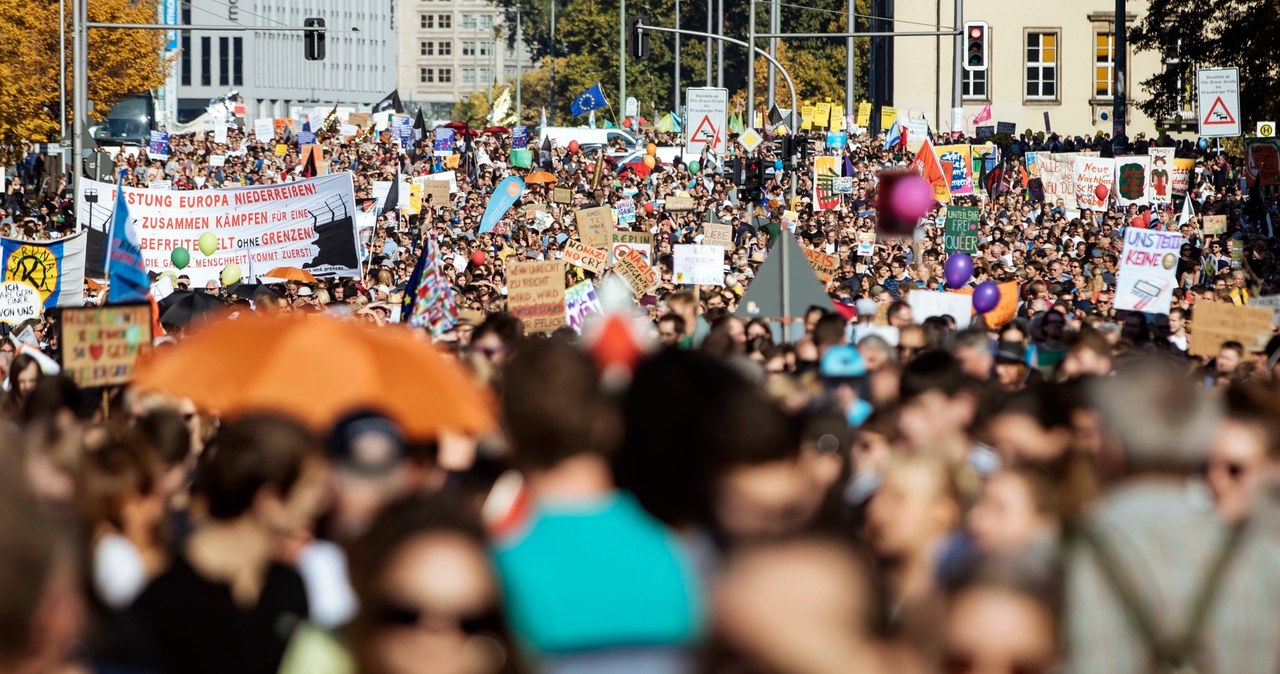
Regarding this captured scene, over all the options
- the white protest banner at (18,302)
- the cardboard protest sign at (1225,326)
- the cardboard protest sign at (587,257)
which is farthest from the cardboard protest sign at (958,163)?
the cardboard protest sign at (1225,326)

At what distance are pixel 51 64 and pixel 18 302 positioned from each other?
1250 inches

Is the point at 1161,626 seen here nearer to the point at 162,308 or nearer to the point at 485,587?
the point at 485,587

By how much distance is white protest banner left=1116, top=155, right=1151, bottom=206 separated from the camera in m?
27.5

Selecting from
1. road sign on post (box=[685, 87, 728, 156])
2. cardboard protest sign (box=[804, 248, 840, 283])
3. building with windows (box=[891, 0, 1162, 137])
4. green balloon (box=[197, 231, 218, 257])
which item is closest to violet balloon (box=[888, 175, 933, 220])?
cardboard protest sign (box=[804, 248, 840, 283])

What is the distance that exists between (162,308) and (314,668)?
42.7 ft

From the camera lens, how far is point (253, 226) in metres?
18.5

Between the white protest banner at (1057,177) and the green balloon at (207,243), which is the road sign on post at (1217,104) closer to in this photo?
Result: the white protest banner at (1057,177)

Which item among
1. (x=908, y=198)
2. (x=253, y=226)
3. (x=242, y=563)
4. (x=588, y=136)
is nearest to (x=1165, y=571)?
(x=242, y=563)

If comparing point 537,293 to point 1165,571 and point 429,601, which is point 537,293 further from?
point 429,601

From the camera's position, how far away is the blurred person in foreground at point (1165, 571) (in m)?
3.58

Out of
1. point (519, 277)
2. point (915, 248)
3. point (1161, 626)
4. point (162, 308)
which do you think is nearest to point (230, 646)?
point (1161, 626)

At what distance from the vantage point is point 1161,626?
3590 mm

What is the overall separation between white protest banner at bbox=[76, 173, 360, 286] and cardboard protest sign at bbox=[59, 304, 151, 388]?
28.2 ft

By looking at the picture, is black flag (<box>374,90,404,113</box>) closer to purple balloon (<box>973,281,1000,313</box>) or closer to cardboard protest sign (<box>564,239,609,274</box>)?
cardboard protest sign (<box>564,239,609,274</box>)
